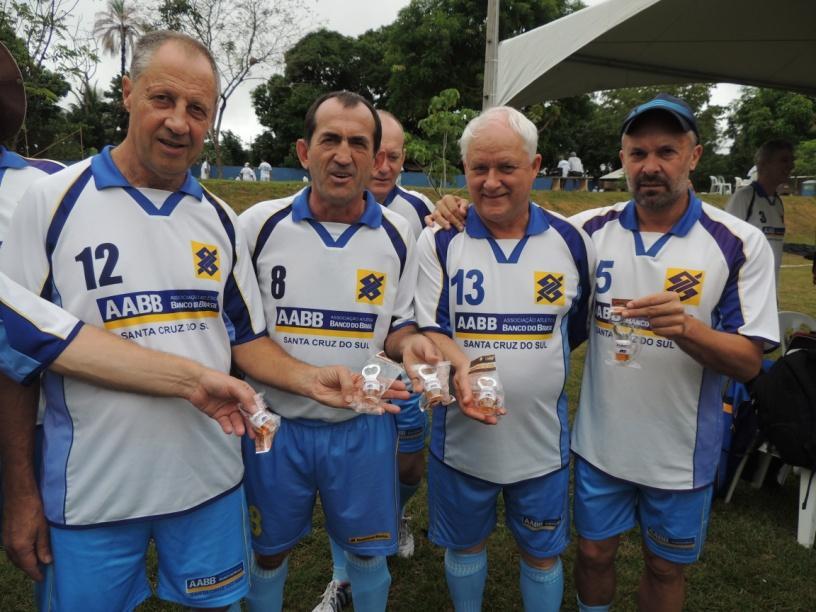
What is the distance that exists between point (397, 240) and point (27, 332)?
4.70 feet

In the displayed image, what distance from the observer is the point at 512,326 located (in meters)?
2.54

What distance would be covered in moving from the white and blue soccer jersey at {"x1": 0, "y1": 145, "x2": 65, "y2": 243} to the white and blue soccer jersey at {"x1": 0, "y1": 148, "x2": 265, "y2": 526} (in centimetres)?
36

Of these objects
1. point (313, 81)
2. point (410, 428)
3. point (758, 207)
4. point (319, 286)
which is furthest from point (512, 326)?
point (313, 81)

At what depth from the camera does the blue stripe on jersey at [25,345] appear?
1719mm

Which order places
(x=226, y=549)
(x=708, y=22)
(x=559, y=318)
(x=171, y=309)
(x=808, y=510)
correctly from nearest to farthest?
(x=171, y=309) → (x=226, y=549) → (x=559, y=318) → (x=808, y=510) → (x=708, y=22)

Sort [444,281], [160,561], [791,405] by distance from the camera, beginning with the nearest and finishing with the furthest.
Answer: [160,561] < [444,281] < [791,405]

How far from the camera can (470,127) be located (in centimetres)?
260

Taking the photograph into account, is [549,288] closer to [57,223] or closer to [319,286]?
[319,286]

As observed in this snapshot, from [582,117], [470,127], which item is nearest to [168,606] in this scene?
[470,127]

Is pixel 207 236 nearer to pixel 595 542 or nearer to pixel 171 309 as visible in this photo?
pixel 171 309

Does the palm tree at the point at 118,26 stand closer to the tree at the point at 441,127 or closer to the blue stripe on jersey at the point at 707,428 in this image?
the tree at the point at 441,127

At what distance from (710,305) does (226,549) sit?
2.17m

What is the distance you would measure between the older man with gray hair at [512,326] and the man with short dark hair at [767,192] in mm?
4923

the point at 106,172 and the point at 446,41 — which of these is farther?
the point at 446,41
